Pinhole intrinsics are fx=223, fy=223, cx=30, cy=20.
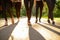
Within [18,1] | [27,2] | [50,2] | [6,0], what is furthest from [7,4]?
[18,1]

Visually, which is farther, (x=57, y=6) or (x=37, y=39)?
(x=57, y=6)

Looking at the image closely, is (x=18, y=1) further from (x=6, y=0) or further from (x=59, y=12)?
(x=59, y=12)

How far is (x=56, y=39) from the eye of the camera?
4719mm

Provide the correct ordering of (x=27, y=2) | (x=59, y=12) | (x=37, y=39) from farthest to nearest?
1. (x=59, y=12)
2. (x=27, y=2)
3. (x=37, y=39)

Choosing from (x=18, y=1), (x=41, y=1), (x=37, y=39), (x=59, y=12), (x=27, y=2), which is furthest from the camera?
(x=59, y=12)

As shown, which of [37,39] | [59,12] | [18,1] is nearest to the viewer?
[37,39]

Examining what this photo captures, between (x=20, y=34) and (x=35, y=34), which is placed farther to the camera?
(x=20, y=34)

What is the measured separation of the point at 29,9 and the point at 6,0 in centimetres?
93

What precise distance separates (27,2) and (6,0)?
0.83 metres

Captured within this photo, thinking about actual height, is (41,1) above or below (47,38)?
above

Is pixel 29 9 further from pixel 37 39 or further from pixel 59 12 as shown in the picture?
pixel 59 12

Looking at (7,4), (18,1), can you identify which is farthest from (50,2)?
(18,1)

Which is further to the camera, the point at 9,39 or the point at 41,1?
the point at 41,1

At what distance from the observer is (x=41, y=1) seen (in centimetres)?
875
